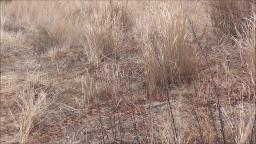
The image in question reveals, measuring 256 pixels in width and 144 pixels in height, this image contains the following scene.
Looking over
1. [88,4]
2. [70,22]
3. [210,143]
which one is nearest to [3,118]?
[210,143]

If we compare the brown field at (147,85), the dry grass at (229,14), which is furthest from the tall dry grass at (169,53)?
the dry grass at (229,14)

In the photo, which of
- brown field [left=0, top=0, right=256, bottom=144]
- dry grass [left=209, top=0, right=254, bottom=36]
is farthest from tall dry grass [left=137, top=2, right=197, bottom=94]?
dry grass [left=209, top=0, right=254, bottom=36]

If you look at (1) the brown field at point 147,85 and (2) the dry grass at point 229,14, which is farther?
(2) the dry grass at point 229,14

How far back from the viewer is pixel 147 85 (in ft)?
14.9

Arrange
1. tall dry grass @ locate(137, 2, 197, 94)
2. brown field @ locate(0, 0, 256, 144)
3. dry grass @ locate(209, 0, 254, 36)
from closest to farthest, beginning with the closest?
1. brown field @ locate(0, 0, 256, 144)
2. tall dry grass @ locate(137, 2, 197, 94)
3. dry grass @ locate(209, 0, 254, 36)

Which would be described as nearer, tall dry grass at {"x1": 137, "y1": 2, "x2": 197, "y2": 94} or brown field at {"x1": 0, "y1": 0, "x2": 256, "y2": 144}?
brown field at {"x1": 0, "y1": 0, "x2": 256, "y2": 144}

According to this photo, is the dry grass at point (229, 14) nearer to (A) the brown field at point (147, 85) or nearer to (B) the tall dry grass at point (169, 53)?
(A) the brown field at point (147, 85)

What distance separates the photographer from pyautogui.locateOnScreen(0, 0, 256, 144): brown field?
3.31 meters

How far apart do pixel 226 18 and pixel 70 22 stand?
2856 mm

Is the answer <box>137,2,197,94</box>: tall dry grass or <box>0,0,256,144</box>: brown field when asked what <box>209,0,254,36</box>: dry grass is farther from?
<box>137,2,197,94</box>: tall dry grass

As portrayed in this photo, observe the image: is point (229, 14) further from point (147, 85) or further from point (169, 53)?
point (147, 85)

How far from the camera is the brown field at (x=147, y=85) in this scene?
3.31 meters

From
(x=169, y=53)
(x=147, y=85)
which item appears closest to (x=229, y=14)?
(x=169, y=53)

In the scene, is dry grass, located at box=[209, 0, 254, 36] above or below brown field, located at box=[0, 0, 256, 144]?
above
